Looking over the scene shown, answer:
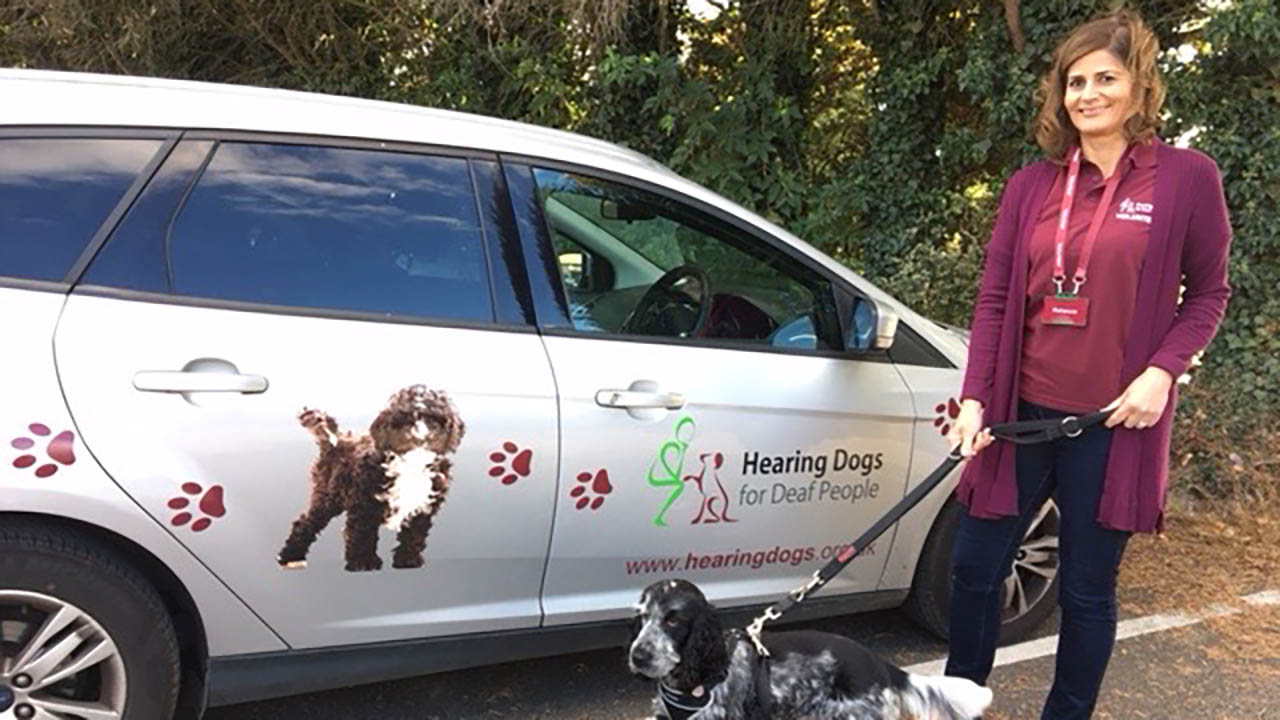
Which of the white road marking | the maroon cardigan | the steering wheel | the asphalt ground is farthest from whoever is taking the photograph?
the white road marking

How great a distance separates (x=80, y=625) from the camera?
6.85 feet

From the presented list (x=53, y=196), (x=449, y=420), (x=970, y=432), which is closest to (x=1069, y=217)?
(x=970, y=432)

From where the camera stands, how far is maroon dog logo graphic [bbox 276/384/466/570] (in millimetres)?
2271

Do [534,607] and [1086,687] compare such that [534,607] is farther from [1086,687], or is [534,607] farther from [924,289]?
[924,289]

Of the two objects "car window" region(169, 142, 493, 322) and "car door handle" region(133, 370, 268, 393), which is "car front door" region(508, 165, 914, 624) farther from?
"car door handle" region(133, 370, 268, 393)

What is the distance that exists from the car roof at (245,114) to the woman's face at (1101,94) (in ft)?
3.91

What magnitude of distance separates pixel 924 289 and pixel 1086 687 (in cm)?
406

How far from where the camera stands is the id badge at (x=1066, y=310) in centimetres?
227

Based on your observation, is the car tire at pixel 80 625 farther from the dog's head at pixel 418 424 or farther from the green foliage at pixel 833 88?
the green foliage at pixel 833 88

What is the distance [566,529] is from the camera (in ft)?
8.43

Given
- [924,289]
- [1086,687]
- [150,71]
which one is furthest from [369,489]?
[150,71]

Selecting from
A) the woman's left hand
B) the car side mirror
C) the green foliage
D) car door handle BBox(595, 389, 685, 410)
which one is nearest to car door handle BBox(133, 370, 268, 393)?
car door handle BBox(595, 389, 685, 410)

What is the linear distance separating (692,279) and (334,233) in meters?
1.09

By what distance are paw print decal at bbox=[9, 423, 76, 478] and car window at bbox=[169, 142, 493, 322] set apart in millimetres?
405
